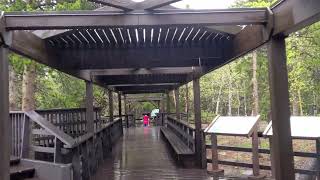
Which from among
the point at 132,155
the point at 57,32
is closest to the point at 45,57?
the point at 57,32

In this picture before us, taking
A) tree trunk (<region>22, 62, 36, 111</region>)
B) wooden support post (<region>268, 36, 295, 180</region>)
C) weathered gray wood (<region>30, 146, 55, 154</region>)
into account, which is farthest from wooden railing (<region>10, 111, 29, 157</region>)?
wooden support post (<region>268, 36, 295, 180</region>)

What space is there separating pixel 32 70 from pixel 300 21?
9.89 metres

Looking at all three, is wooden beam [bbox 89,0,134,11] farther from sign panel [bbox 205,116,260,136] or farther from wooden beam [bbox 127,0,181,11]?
sign panel [bbox 205,116,260,136]

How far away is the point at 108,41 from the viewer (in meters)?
7.55

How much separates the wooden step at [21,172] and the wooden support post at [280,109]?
4.05m

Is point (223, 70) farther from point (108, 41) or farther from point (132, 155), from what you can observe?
point (108, 41)

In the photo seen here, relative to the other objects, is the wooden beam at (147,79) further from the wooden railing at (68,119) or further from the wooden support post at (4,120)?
the wooden support post at (4,120)

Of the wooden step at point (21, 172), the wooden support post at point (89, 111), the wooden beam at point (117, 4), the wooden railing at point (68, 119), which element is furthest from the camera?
the wooden support post at point (89, 111)

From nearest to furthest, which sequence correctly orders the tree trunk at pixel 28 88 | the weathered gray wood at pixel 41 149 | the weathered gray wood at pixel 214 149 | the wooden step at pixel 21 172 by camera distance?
1. the wooden step at pixel 21 172
2. the weathered gray wood at pixel 41 149
3. the weathered gray wood at pixel 214 149
4. the tree trunk at pixel 28 88

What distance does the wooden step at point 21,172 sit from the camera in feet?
21.9

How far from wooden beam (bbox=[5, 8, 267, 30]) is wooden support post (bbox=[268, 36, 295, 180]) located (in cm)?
46

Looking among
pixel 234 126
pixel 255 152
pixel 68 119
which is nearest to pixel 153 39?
pixel 234 126

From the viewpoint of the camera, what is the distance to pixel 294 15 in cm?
412

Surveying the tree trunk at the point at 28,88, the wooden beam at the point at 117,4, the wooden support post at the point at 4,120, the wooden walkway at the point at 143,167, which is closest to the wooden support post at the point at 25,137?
the wooden walkway at the point at 143,167
